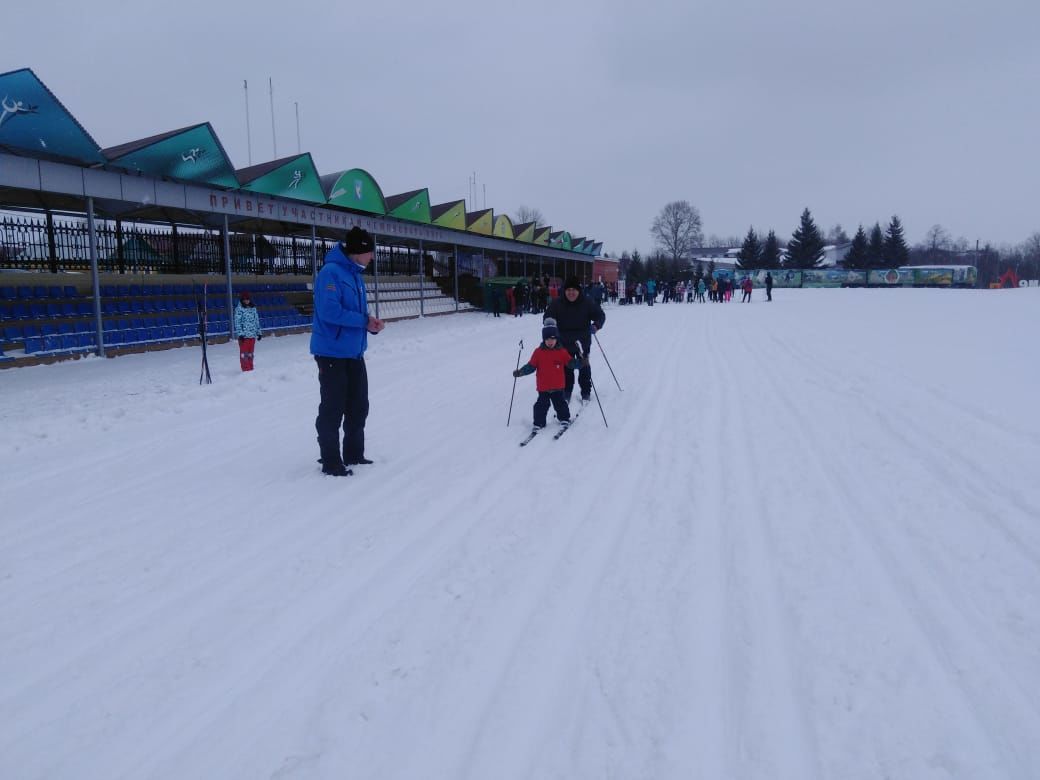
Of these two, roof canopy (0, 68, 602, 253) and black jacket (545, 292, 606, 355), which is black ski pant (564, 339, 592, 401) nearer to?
black jacket (545, 292, 606, 355)

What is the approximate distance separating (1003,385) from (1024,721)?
7.62m

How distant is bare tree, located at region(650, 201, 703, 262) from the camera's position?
83.5 meters

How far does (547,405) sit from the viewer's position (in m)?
6.59

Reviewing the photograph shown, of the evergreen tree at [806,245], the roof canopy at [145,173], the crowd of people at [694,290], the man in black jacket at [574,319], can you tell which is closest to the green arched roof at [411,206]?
the roof canopy at [145,173]

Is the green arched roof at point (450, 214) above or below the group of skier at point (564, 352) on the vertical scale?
above

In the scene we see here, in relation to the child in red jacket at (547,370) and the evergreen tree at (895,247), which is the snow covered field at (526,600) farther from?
the evergreen tree at (895,247)

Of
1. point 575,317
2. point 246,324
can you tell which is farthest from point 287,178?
point 575,317

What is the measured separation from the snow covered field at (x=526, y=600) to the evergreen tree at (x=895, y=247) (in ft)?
237

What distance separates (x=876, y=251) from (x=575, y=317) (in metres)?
72.6

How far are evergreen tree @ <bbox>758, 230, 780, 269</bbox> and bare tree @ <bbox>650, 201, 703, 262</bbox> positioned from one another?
1073cm

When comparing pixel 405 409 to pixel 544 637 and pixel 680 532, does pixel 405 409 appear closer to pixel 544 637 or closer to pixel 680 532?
pixel 680 532

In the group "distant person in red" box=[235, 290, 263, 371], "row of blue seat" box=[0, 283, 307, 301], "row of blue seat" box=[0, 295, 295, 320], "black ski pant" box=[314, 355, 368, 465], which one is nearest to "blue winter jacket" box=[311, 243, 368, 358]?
"black ski pant" box=[314, 355, 368, 465]

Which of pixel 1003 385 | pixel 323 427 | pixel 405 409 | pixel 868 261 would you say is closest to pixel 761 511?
pixel 323 427

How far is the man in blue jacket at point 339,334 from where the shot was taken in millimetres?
4750
